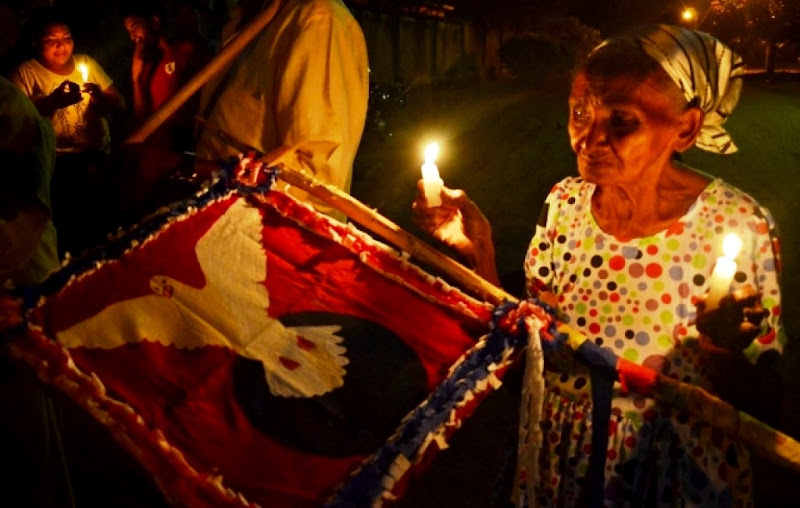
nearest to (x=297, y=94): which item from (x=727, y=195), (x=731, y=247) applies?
(x=727, y=195)

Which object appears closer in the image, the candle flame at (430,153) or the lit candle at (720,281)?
the lit candle at (720,281)

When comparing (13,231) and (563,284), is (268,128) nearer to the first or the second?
(13,231)

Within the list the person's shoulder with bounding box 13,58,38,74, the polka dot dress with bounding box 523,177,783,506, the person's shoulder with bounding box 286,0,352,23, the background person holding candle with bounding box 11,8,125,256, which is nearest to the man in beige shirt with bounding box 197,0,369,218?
the person's shoulder with bounding box 286,0,352,23

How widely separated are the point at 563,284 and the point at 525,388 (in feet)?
1.55

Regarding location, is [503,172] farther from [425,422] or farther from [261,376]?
[425,422]

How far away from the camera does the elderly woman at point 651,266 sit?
1.95m

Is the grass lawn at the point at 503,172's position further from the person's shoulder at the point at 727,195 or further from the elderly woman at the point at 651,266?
the person's shoulder at the point at 727,195

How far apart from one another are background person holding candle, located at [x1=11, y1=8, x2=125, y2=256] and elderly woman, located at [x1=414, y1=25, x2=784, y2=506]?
13.9 ft

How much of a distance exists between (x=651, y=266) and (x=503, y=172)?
33.5 ft

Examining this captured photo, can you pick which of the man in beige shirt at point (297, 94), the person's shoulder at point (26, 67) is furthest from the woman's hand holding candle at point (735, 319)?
the person's shoulder at point (26, 67)

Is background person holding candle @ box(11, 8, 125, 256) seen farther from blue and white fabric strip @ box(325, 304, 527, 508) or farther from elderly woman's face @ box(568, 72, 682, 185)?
elderly woman's face @ box(568, 72, 682, 185)

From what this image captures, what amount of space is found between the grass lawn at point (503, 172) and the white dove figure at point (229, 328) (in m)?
0.67

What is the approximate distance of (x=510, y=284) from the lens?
11.2ft

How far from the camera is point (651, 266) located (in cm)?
207
